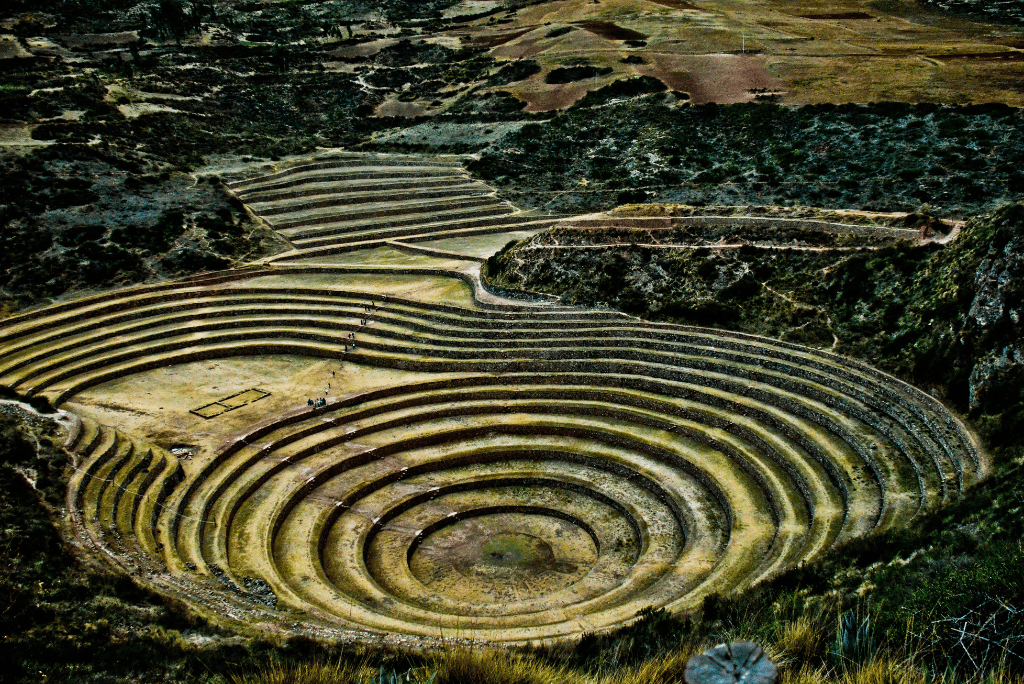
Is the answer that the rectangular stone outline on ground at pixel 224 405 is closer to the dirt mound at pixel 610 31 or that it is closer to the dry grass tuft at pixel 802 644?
the dry grass tuft at pixel 802 644

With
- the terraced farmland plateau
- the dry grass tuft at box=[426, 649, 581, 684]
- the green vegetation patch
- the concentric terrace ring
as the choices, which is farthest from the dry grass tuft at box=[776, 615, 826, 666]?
the green vegetation patch

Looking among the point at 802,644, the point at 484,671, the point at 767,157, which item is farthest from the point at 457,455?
the point at 767,157

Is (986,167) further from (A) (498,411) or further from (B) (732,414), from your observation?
(A) (498,411)

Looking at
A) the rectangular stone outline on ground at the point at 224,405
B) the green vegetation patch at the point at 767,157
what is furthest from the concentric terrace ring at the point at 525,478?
the green vegetation patch at the point at 767,157

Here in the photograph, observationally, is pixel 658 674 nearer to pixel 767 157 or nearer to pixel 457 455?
pixel 457 455

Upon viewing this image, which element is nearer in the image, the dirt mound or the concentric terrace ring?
the concentric terrace ring

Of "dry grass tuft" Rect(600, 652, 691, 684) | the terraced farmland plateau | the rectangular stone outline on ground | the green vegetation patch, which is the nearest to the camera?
"dry grass tuft" Rect(600, 652, 691, 684)

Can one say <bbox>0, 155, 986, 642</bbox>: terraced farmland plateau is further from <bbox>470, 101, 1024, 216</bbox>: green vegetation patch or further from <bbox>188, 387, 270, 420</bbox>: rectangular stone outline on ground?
<bbox>470, 101, 1024, 216</bbox>: green vegetation patch
